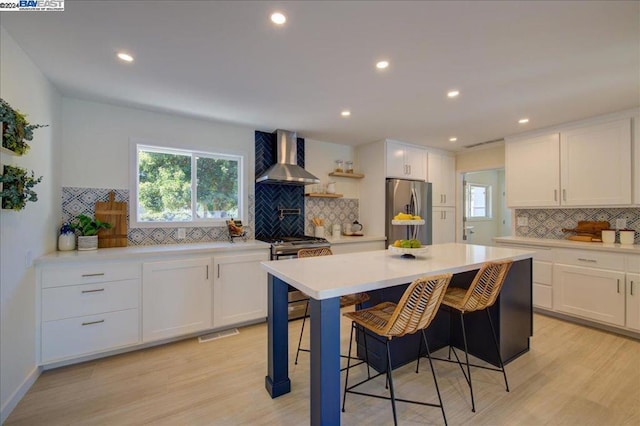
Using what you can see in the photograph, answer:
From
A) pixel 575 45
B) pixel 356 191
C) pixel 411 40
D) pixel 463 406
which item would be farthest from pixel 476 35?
pixel 356 191

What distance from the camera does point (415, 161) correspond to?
4582 mm

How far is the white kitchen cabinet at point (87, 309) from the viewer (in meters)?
2.24

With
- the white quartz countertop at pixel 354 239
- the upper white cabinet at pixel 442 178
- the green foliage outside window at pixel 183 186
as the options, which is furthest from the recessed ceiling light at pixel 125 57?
the upper white cabinet at pixel 442 178

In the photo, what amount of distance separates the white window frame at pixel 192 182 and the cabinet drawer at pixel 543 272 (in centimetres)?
384

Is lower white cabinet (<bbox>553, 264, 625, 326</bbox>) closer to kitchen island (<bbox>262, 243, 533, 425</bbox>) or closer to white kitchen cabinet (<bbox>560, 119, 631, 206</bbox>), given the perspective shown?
white kitchen cabinet (<bbox>560, 119, 631, 206</bbox>)

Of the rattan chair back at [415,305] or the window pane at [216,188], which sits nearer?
the rattan chair back at [415,305]

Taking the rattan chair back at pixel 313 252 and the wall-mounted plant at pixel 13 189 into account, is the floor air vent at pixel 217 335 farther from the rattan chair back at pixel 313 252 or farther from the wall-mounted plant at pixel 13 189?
the wall-mounted plant at pixel 13 189

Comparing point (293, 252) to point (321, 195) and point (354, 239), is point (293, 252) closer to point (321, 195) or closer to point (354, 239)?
point (354, 239)

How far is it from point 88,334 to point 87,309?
0.22 meters

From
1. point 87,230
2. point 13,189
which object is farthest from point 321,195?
point 13,189

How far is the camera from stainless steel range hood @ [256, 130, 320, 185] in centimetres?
357

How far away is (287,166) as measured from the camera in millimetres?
3730

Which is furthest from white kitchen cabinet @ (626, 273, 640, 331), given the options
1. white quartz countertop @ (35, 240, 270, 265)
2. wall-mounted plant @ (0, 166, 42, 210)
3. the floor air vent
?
wall-mounted plant @ (0, 166, 42, 210)

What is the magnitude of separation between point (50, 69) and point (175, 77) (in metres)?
0.94
